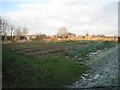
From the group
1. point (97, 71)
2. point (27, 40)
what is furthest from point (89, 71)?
point (27, 40)

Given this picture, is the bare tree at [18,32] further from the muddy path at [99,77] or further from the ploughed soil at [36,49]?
the muddy path at [99,77]

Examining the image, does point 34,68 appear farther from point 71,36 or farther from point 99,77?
point 99,77

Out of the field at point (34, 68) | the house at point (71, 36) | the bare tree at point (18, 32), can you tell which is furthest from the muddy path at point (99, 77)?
the bare tree at point (18, 32)

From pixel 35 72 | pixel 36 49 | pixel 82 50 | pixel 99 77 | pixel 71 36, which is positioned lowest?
pixel 99 77

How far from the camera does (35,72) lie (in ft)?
10.6

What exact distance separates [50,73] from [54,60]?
36.0 inches

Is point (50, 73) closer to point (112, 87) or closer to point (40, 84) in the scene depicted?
point (40, 84)

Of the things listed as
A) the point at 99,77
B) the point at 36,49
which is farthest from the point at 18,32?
the point at 99,77

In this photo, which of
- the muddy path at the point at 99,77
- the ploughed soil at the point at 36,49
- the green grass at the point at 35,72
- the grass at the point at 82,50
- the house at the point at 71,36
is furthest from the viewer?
the grass at the point at 82,50

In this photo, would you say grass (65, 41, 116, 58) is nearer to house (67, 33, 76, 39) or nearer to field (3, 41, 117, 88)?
field (3, 41, 117, 88)

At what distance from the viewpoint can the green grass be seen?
2.68 meters

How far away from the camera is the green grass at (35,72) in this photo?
268 centimetres

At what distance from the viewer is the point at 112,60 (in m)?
4.21

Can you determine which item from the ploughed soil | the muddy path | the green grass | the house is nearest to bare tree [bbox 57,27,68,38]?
the house
